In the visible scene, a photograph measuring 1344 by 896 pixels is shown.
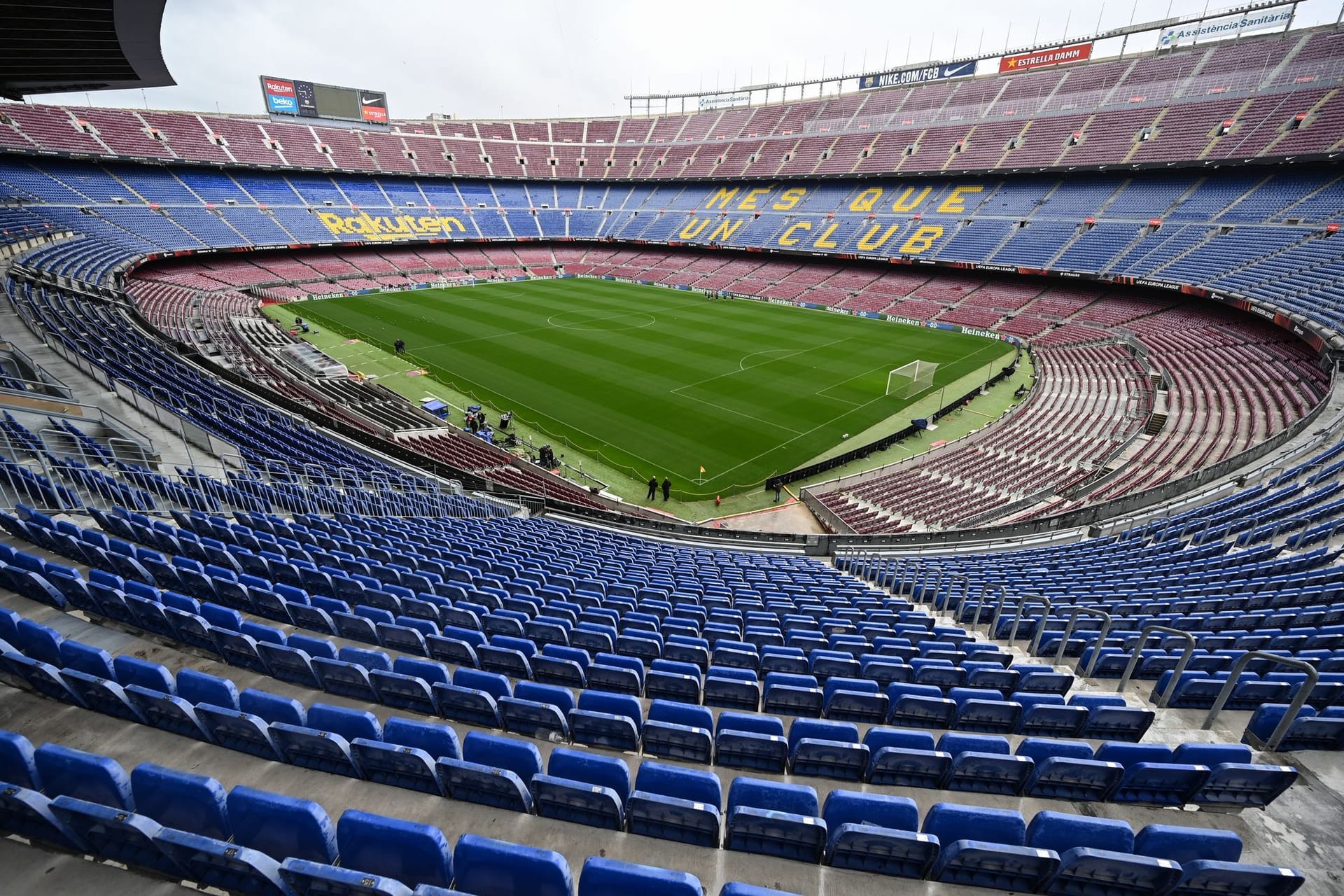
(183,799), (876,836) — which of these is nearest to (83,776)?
(183,799)

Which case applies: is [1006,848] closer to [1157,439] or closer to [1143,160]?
[1157,439]

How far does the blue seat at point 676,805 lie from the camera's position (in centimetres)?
421

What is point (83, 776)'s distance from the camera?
369cm

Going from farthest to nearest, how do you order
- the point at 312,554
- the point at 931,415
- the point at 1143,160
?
the point at 1143,160 → the point at 931,415 → the point at 312,554

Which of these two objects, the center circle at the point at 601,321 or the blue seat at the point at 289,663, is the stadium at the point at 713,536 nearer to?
the blue seat at the point at 289,663

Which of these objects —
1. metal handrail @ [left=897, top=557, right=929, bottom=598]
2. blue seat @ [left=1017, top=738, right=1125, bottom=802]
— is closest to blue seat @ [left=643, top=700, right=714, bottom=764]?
blue seat @ [left=1017, top=738, right=1125, bottom=802]

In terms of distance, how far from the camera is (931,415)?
30797 mm

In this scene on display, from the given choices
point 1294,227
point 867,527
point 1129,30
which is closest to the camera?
point 867,527

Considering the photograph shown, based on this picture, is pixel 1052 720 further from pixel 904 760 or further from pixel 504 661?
pixel 504 661

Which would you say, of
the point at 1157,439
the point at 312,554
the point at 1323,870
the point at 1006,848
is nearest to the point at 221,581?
the point at 312,554

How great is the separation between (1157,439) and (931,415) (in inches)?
365

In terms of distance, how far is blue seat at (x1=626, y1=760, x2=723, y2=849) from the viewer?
4207 millimetres

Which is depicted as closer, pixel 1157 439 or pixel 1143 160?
pixel 1157 439

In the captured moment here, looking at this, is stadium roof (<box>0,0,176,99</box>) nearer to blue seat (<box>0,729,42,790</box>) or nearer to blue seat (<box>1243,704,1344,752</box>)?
blue seat (<box>0,729,42,790</box>)
